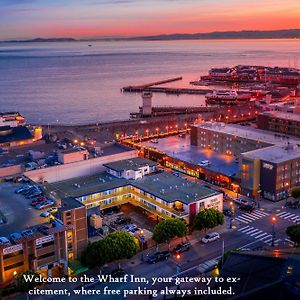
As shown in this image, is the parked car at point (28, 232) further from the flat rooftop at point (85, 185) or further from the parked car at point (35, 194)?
the flat rooftop at point (85, 185)

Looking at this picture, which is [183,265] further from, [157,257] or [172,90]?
[172,90]

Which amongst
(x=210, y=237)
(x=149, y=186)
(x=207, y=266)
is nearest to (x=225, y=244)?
(x=210, y=237)

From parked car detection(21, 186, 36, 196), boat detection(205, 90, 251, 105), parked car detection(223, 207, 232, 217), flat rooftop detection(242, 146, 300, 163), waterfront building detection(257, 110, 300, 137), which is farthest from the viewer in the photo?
boat detection(205, 90, 251, 105)

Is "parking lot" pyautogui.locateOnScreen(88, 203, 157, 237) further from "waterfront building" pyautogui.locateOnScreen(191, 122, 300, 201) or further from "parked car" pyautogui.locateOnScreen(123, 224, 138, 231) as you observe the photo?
"waterfront building" pyautogui.locateOnScreen(191, 122, 300, 201)

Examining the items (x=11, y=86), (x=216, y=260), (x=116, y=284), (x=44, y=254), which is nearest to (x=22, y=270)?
(x=44, y=254)

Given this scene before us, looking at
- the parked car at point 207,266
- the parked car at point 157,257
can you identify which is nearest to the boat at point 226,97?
the parked car at point 157,257

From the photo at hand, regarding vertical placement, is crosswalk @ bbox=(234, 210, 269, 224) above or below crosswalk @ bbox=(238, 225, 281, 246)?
above

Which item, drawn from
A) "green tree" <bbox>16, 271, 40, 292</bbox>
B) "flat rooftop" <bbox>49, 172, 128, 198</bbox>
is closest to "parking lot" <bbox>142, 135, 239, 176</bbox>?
"flat rooftop" <bbox>49, 172, 128, 198</bbox>
